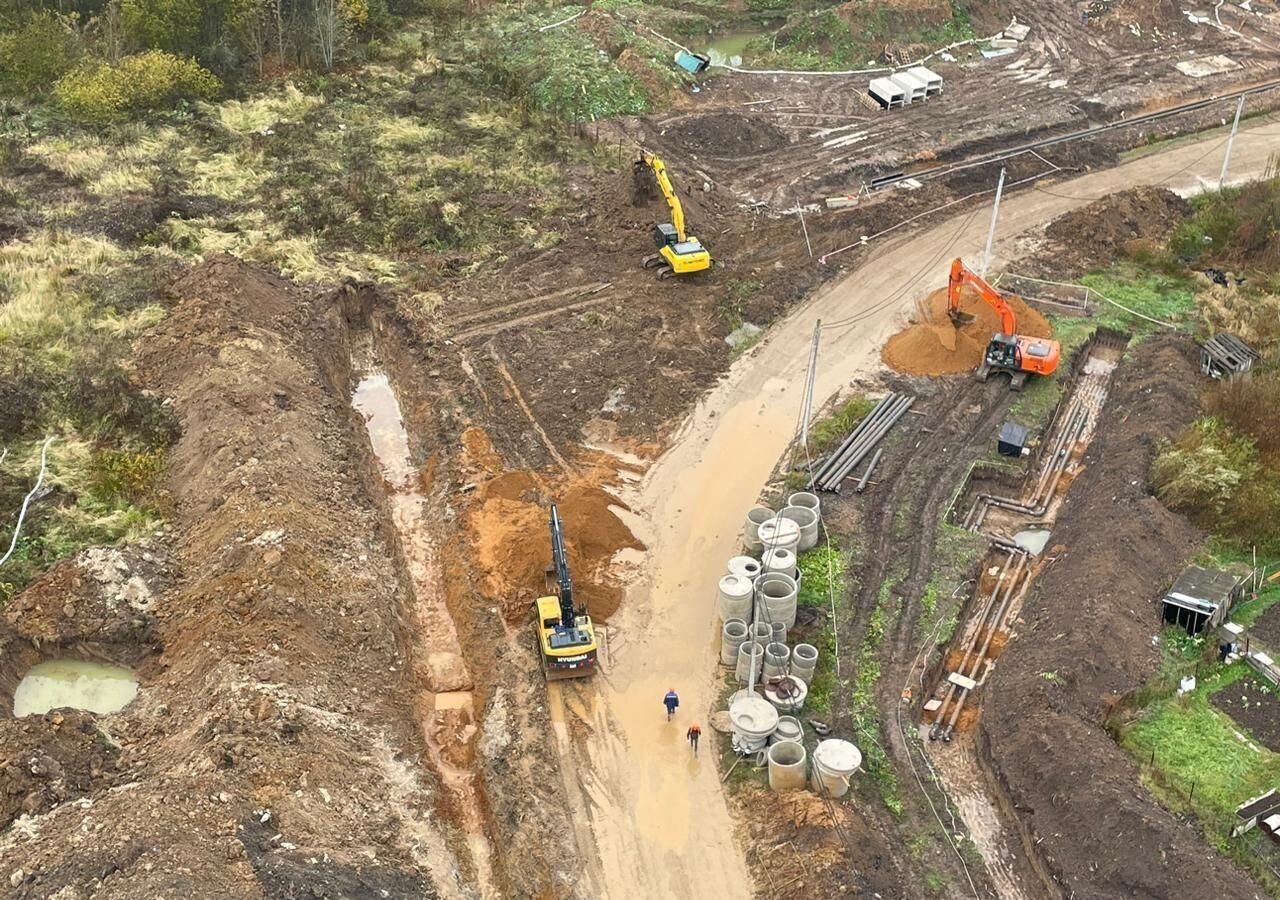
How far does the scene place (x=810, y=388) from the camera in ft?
97.7

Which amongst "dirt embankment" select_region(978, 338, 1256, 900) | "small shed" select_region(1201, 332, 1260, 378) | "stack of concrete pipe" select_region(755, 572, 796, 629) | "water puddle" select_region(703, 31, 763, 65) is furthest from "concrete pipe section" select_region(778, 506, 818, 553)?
"water puddle" select_region(703, 31, 763, 65)

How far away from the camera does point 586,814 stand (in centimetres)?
1978

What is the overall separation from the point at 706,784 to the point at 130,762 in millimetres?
10139

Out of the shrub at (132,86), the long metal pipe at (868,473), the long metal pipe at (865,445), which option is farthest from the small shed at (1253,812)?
the shrub at (132,86)

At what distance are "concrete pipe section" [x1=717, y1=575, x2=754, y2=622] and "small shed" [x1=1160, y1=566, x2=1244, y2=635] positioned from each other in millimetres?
8469

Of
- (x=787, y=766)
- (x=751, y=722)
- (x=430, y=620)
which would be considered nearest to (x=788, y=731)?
(x=751, y=722)

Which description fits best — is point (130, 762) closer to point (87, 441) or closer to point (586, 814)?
point (586, 814)

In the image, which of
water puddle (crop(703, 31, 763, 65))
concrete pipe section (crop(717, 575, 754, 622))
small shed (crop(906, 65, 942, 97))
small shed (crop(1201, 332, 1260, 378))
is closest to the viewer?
concrete pipe section (crop(717, 575, 754, 622))

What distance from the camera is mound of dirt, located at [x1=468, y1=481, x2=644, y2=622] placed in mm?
24125

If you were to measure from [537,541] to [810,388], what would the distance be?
30.1ft

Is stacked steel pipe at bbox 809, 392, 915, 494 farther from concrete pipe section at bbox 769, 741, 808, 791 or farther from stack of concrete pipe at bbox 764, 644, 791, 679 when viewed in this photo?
concrete pipe section at bbox 769, 741, 808, 791

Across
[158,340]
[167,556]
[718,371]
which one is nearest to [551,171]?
[718,371]

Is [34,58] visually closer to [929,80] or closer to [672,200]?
[672,200]

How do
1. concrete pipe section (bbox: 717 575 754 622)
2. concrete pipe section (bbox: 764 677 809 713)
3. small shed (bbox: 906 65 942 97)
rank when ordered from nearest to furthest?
1. concrete pipe section (bbox: 764 677 809 713)
2. concrete pipe section (bbox: 717 575 754 622)
3. small shed (bbox: 906 65 942 97)
